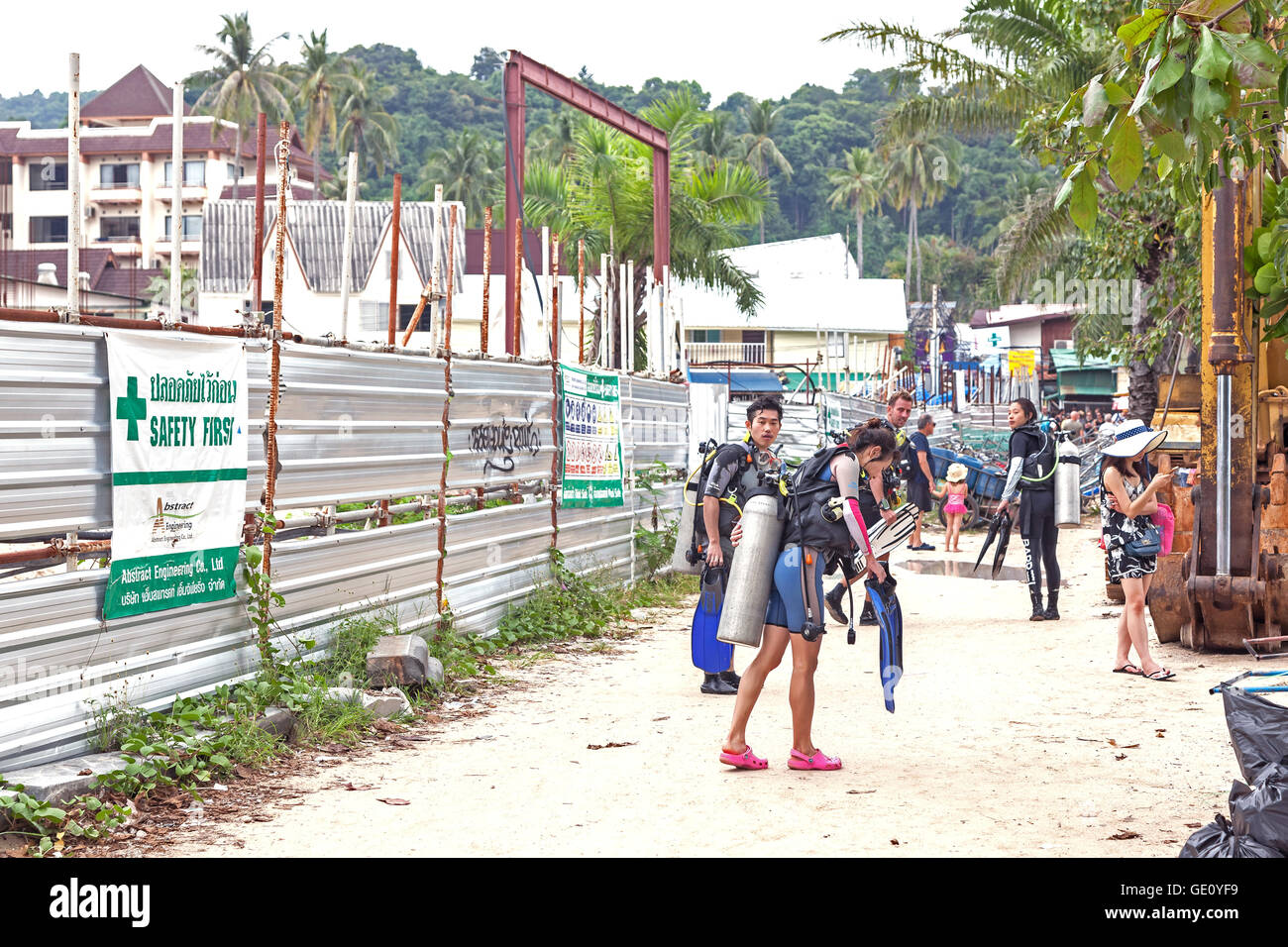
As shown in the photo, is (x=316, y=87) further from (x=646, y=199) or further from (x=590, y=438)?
(x=590, y=438)

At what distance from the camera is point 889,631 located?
733cm

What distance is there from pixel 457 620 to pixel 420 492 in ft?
3.71

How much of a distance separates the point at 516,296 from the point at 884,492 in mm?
3873

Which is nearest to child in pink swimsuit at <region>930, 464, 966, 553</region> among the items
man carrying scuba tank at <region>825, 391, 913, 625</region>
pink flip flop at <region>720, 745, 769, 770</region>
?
man carrying scuba tank at <region>825, 391, 913, 625</region>

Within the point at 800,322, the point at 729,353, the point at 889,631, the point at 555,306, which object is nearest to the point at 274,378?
the point at 889,631

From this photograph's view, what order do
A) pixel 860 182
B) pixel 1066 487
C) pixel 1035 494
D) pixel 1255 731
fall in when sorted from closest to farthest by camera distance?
1. pixel 1255 731
2. pixel 1035 494
3. pixel 1066 487
4. pixel 860 182

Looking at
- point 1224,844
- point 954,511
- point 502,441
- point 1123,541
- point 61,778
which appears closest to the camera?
point 1224,844

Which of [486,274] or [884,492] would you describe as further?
[884,492]

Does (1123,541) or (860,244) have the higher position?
(860,244)

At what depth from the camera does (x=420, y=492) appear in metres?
9.71

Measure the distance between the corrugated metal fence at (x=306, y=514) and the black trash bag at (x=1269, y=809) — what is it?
464 cm

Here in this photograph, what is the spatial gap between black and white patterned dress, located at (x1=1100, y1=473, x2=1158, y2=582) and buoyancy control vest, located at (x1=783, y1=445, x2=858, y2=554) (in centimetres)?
349

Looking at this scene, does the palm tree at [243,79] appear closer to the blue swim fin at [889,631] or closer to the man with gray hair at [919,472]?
the man with gray hair at [919,472]

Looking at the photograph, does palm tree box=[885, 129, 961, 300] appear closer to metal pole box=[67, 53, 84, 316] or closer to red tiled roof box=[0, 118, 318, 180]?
red tiled roof box=[0, 118, 318, 180]
